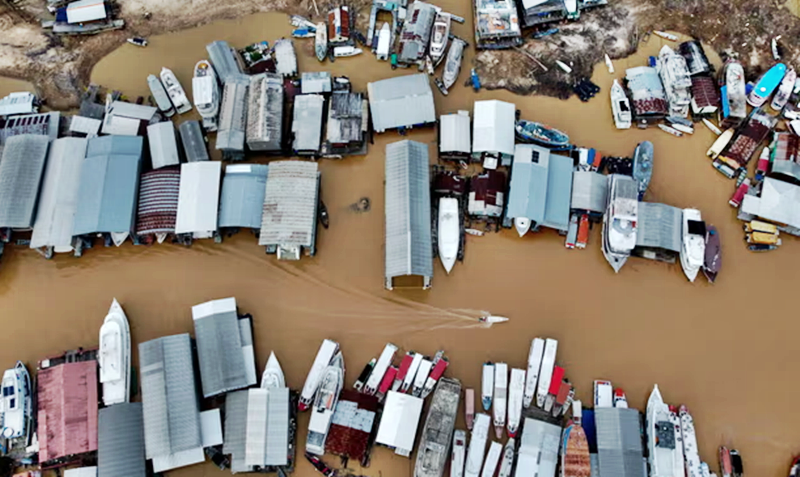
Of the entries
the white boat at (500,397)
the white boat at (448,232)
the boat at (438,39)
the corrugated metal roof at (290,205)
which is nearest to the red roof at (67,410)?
the corrugated metal roof at (290,205)

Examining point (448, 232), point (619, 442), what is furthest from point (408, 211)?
point (619, 442)

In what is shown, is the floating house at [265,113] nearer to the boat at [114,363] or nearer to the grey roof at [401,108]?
the grey roof at [401,108]

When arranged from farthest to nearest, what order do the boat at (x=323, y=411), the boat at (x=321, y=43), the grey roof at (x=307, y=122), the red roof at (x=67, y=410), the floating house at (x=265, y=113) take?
the boat at (x=321, y=43)
the grey roof at (x=307, y=122)
the floating house at (x=265, y=113)
the boat at (x=323, y=411)
the red roof at (x=67, y=410)

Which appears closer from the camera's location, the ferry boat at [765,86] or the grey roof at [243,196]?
the grey roof at [243,196]

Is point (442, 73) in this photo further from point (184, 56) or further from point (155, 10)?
point (155, 10)

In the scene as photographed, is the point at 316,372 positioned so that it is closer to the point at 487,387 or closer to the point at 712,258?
the point at 487,387

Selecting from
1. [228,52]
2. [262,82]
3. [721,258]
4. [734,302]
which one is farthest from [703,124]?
[228,52]
